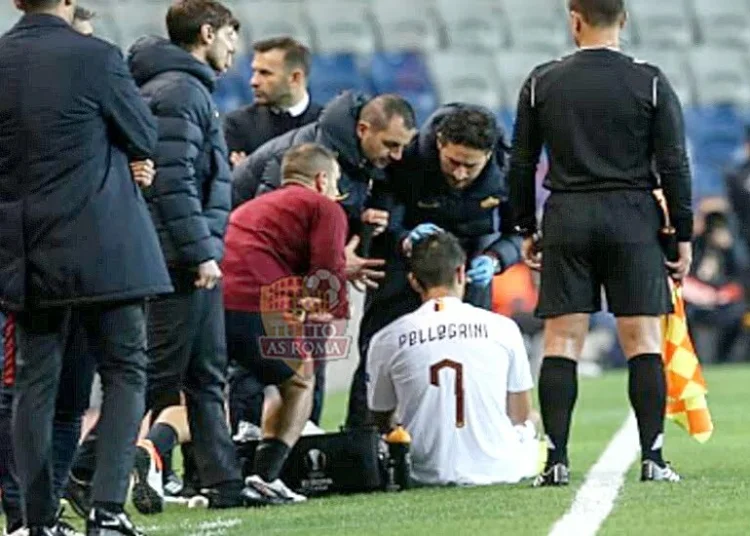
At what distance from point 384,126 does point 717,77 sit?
13.3 meters

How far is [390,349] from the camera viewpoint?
10.1 m

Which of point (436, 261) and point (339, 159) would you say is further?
point (339, 159)

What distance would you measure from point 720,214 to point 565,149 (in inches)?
478

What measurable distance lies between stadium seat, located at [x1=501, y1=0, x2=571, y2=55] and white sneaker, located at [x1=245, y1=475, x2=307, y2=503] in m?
14.2

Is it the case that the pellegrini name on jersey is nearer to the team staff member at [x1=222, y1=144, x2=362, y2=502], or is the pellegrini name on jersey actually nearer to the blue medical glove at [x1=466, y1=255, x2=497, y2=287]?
the team staff member at [x1=222, y1=144, x2=362, y2=502]

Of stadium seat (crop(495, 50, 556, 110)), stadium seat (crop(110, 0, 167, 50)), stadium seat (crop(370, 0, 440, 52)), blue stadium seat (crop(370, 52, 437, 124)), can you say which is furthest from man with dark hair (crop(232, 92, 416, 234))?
stadium seat (crop(110, 0, 167, 50))

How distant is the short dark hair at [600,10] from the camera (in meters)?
8.98

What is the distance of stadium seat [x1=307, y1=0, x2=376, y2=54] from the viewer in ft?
76.8

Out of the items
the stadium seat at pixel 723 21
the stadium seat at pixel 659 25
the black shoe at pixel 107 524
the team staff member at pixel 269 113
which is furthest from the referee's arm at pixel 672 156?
the stadium seat at pixel 723 21

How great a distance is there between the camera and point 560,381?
9.22 metres

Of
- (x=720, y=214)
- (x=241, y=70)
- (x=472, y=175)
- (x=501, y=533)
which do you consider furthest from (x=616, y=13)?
(x=241, y=70)

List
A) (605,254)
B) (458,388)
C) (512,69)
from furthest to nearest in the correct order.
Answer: (512,69) → (458,388) → (605,254)

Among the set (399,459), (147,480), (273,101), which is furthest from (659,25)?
(147,480)

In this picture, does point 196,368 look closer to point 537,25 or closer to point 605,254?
point 605,254
